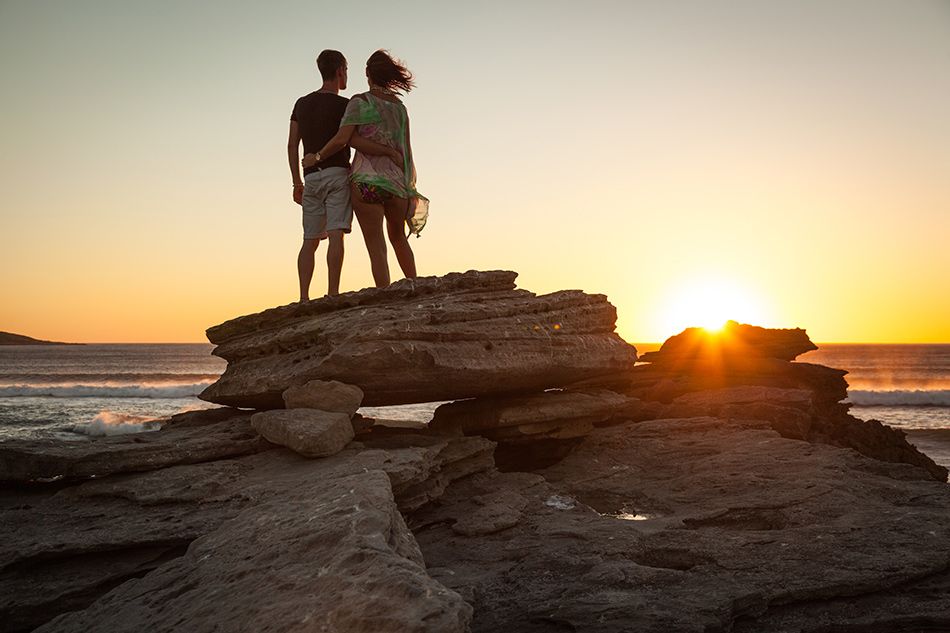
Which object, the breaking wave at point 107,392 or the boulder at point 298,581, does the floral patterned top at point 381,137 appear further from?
the breaking wave at point 107,392

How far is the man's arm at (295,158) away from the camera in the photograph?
9344 mm

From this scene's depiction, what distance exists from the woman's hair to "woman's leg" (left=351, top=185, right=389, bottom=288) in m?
1.46

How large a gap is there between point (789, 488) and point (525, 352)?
328 centimetres

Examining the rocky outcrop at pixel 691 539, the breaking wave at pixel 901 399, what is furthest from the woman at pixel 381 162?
the breaking wave at pixel 901 399

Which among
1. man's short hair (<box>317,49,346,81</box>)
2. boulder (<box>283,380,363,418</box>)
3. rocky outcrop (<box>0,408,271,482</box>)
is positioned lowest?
rocky outcrop (<box>0,408,271,482</box>)

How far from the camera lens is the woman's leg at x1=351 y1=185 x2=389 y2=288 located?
29.9ft

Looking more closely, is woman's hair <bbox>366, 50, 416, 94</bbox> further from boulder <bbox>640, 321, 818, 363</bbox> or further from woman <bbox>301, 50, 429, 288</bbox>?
boulder <bbox>640, 321, 818, 363</bbox>

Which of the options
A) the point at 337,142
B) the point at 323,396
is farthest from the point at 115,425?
the point at 323,396

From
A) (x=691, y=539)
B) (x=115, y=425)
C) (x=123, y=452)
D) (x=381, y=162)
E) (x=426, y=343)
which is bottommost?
(x=115, y=425)

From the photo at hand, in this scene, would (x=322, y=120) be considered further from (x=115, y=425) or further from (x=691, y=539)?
(x=115, y=425)

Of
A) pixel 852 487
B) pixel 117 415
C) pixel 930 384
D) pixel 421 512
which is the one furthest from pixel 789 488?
pixel 930 384

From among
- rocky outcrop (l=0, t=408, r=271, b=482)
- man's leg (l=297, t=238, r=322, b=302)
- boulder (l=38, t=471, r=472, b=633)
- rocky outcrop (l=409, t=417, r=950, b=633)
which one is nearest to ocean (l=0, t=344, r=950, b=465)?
rocky outcrop (l=0, t=408, r=271, b=482)

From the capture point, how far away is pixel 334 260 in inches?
362

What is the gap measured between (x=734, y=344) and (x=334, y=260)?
9579 millimetres
